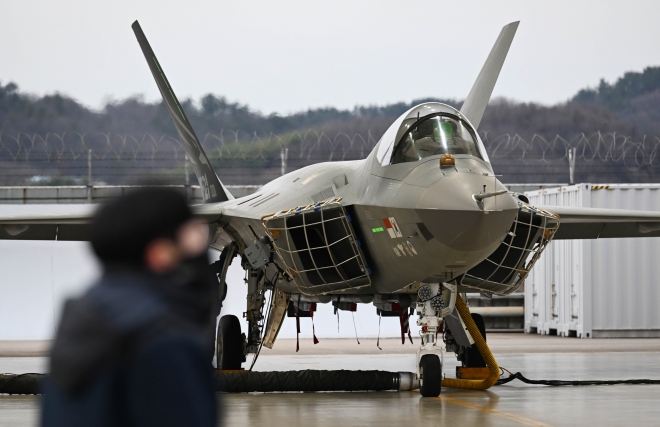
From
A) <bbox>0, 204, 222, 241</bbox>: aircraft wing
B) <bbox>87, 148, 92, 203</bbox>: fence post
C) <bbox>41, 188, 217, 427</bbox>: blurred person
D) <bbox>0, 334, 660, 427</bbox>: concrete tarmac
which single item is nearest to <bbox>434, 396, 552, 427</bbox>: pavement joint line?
<bbox>0, 334, 660, 427</bbox>: concrete tarmac

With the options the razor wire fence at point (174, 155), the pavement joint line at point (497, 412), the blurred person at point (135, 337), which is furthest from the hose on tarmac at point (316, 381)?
the razor wire fence at point (174, 155)

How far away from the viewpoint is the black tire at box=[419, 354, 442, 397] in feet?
26.5

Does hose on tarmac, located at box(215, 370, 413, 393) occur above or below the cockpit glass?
below

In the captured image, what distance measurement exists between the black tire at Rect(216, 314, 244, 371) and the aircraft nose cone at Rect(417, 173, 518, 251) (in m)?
4.14

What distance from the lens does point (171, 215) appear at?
1803 millimetres

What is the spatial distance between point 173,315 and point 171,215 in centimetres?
22

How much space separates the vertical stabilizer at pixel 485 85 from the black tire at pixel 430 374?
13.8ft

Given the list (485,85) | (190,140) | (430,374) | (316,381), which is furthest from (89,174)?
(430,374)

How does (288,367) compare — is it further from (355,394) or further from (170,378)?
(170,378)

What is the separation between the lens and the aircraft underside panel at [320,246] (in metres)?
8.27

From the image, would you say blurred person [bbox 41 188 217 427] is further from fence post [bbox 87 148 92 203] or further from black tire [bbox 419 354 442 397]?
fence post [bbox 87 148 92 203]

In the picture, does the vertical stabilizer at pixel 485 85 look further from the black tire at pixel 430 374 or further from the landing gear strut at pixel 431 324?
the black tire at pixel 430 374

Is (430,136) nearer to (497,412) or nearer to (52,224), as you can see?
(497,412)

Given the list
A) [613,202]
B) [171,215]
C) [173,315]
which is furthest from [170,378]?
[613,202]
